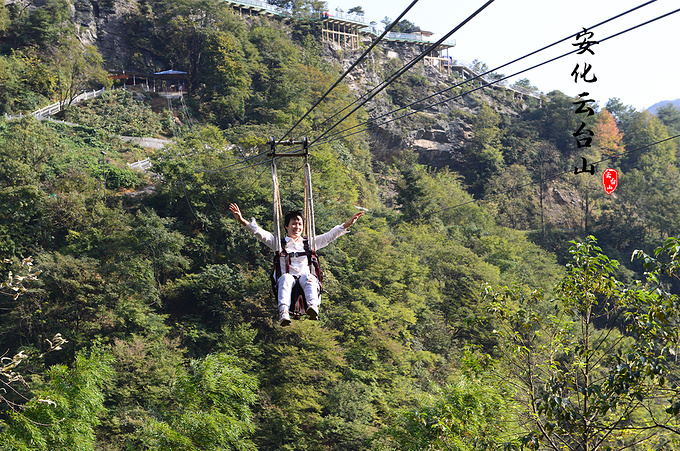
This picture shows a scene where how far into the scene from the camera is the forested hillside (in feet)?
21.9

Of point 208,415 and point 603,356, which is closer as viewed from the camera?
point 603,356

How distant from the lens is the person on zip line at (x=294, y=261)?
5.67 metres

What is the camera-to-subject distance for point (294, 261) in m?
6.00

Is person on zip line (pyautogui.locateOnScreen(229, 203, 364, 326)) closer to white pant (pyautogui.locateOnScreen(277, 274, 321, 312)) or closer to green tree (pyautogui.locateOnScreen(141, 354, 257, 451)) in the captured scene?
white pant (pyautogui.locateOnScreen(277, 274, 321, 312))

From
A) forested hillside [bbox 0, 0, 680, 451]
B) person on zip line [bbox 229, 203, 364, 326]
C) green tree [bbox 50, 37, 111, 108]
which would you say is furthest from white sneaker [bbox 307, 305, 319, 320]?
green tree [bbox 50, 37, 111, 108]

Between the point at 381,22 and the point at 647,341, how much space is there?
53.9 m

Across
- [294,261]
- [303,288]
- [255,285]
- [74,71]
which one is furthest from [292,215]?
[74,71]

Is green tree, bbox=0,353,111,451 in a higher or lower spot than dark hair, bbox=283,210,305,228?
lower

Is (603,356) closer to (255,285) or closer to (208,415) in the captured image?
(208,415)

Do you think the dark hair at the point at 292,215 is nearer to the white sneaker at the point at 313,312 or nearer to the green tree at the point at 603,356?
the white sneaker at the point at 313,312

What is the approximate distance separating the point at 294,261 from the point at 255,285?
46.6 ft

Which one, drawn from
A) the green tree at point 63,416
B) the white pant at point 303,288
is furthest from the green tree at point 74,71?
the white pant at point 303,288

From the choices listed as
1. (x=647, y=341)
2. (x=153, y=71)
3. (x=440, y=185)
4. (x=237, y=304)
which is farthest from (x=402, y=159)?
(x=647, y=341)

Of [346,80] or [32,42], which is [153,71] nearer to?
[32,42]
